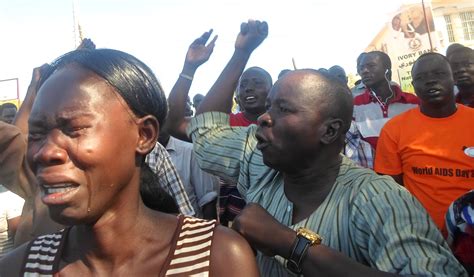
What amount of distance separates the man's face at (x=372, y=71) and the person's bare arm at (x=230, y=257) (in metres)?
3.58

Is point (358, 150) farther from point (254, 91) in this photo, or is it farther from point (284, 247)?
point (284, 247)

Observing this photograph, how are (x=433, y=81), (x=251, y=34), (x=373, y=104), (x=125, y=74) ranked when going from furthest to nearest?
(x=373, y=104) → (x=433, y=81) → (x=251, y=34) → (x=125, y=74)

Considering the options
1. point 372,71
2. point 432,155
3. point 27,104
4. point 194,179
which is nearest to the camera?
point 27,104

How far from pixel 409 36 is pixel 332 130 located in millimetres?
10607

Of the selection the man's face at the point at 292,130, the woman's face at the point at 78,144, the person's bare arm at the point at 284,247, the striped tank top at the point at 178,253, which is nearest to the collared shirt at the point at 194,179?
the man's face at the point at 292,130

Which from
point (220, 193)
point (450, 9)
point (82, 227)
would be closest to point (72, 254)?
point (82, 227)

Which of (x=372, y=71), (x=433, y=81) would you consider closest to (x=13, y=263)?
(x=433, y=81)

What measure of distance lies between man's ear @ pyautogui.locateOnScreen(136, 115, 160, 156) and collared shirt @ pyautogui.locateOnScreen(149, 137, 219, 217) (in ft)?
7.75

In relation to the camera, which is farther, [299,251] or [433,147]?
[433,147]

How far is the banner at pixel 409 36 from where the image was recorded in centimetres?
1085

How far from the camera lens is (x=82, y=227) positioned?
1.29 meters

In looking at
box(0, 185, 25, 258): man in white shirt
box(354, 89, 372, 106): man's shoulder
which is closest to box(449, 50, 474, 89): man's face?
box(354, 89, 372, 106): man's shoulder

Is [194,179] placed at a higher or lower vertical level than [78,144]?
lower

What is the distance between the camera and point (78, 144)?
3.59ft
